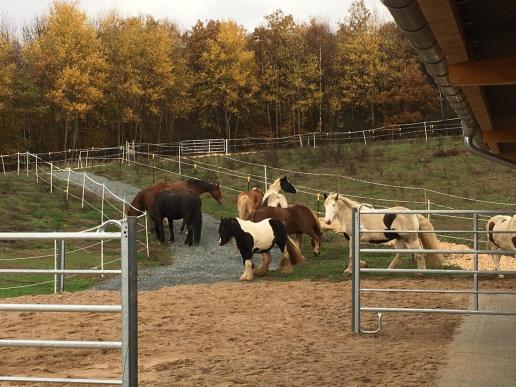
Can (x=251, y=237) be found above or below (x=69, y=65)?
below

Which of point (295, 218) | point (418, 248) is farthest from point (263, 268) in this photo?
point (418, 248)

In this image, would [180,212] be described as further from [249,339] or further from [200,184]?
[249,339]

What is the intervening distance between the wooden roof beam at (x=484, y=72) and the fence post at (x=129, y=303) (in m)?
3.10

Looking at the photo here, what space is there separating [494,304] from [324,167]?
23410 millimetres

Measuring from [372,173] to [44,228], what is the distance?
1563 centimetres

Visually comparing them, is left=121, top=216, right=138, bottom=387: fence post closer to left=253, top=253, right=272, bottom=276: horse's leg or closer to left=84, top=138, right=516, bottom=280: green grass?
left=253, top=253, right=272, bottom=276: horse's leg

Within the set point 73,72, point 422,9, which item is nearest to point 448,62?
point 422,9

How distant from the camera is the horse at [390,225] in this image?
527 inches

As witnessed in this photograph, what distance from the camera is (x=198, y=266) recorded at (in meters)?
15.9

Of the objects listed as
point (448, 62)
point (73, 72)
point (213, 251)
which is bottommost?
point (213, 251)

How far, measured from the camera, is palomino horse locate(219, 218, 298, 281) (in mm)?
13570

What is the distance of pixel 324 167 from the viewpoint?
1320 inches

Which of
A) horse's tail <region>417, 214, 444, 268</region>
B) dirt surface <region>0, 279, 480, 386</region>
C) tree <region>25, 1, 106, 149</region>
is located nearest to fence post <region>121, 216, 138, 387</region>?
dirt surface <region>0, 279, 480, 386</region>

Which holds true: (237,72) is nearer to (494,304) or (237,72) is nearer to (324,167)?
(324,167)
